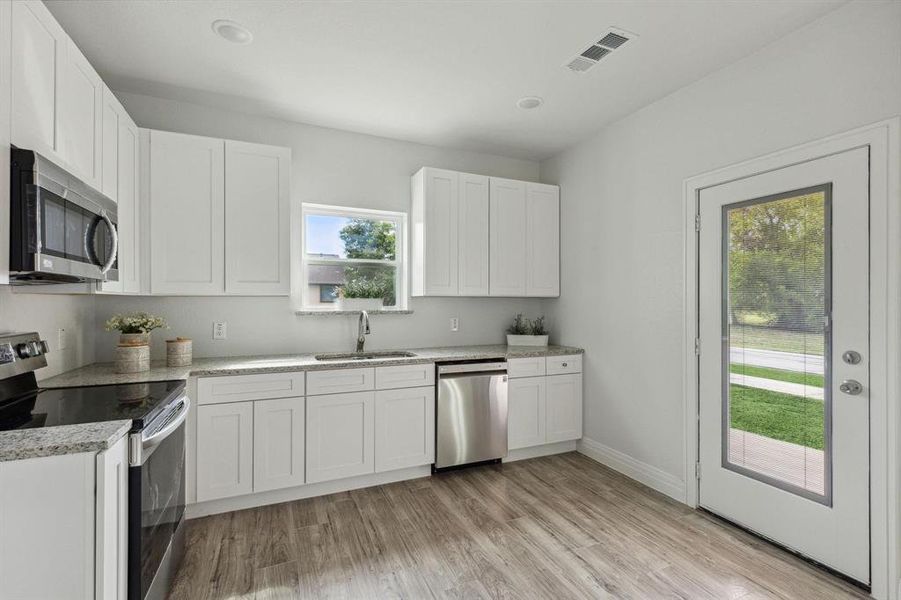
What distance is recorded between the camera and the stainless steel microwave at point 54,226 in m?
1.43

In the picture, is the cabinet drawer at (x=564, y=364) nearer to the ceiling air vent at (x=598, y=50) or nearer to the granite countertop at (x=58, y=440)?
the ceiling air vent at (x=598, y=50)

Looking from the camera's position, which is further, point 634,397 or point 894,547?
point 634,397

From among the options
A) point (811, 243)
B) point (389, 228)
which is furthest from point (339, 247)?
point (811, 243)

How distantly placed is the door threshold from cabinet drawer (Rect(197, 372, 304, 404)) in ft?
9.07

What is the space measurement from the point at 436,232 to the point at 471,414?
1530 mm

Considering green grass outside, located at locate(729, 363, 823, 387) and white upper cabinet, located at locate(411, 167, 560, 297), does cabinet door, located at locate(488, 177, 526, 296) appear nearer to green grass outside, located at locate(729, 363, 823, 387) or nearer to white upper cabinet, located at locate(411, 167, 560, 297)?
white upper cabinet, located at locate(411, 167, 560, 297)

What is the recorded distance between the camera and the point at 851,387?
2.05m

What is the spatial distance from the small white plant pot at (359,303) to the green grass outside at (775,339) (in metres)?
2.60

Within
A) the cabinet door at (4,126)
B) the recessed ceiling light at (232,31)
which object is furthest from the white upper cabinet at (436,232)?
the cabinet door at (4,126)

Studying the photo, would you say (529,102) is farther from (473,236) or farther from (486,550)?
A: (486,550)

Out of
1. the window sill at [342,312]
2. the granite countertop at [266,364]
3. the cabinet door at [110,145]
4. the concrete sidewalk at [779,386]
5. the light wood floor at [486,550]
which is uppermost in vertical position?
the cabinet door at [110,145]

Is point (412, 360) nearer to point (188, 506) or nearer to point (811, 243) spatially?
point (188, 506)

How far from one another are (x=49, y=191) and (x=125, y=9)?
1.24m

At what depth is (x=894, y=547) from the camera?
1906 millimetres
